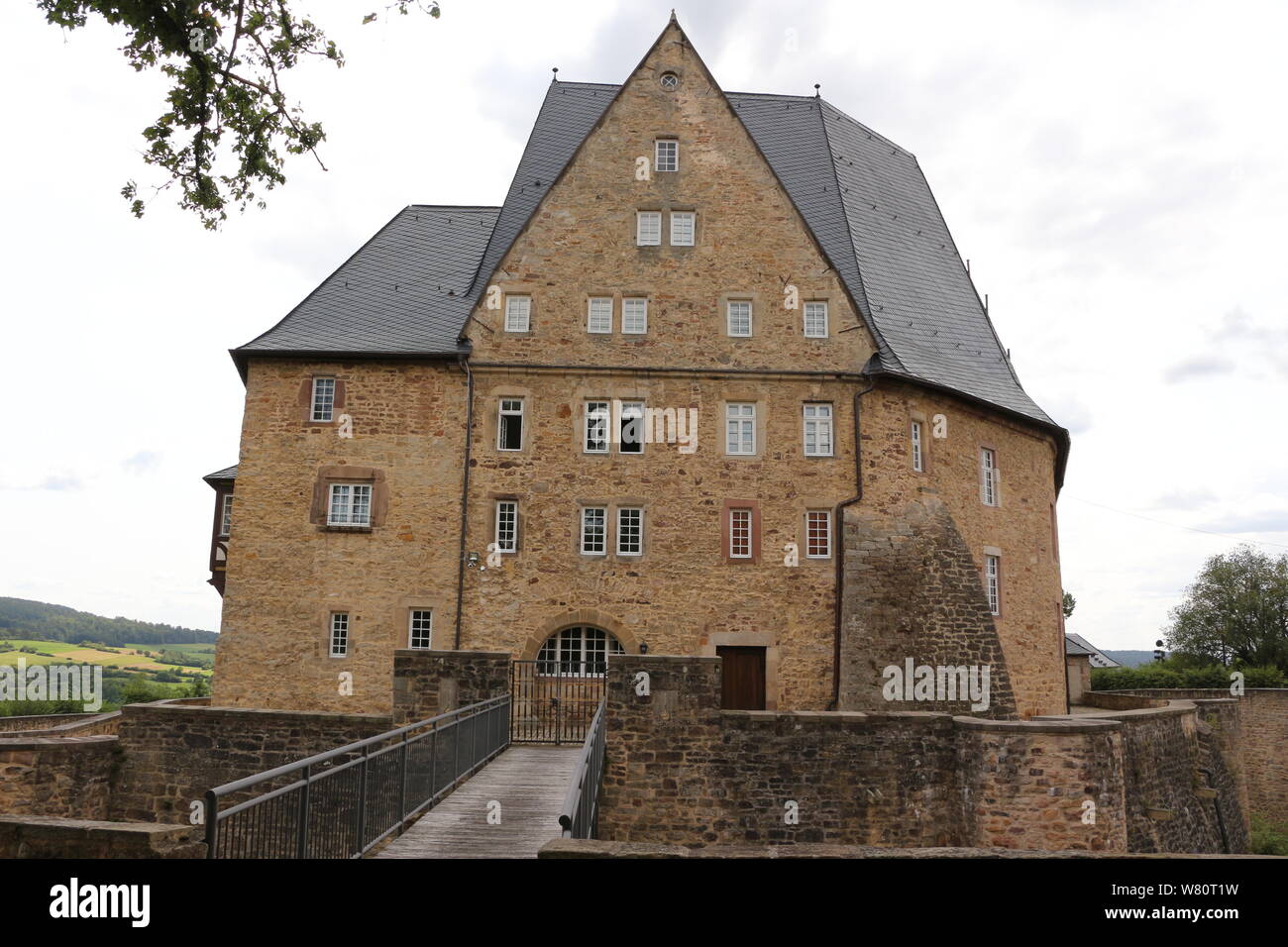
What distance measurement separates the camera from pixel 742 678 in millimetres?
21359

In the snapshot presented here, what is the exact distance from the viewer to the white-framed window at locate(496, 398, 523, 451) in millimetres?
22406

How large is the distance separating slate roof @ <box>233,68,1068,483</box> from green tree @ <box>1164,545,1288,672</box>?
35.4m

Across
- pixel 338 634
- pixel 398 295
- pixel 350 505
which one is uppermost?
pixel 398 295

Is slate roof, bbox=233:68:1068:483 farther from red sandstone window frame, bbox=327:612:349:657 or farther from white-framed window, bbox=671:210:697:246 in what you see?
red sandstone window frame, bbox=327:612:349:657

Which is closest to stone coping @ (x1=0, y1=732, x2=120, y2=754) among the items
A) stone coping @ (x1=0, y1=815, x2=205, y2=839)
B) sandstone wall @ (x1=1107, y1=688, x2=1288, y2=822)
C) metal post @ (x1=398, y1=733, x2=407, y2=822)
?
stone coping @ (x1=0, y1=815, x2=205, y2=839)

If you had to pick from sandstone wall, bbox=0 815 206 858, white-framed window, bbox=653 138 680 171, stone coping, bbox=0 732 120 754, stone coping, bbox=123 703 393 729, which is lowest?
stone coping, bbox=0 732 120 754

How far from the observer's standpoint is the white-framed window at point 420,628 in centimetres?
2152

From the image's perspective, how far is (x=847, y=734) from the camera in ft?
51.1

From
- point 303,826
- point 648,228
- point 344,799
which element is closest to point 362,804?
point 344,799

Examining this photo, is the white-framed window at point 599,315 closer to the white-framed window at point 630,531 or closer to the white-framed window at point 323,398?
the white-framed window at point 630,531

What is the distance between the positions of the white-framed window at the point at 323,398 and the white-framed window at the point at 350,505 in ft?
5.56

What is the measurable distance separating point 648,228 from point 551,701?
11.3 metres

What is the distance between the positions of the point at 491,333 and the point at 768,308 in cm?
636

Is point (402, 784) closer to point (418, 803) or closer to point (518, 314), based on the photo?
point (418, 803)
